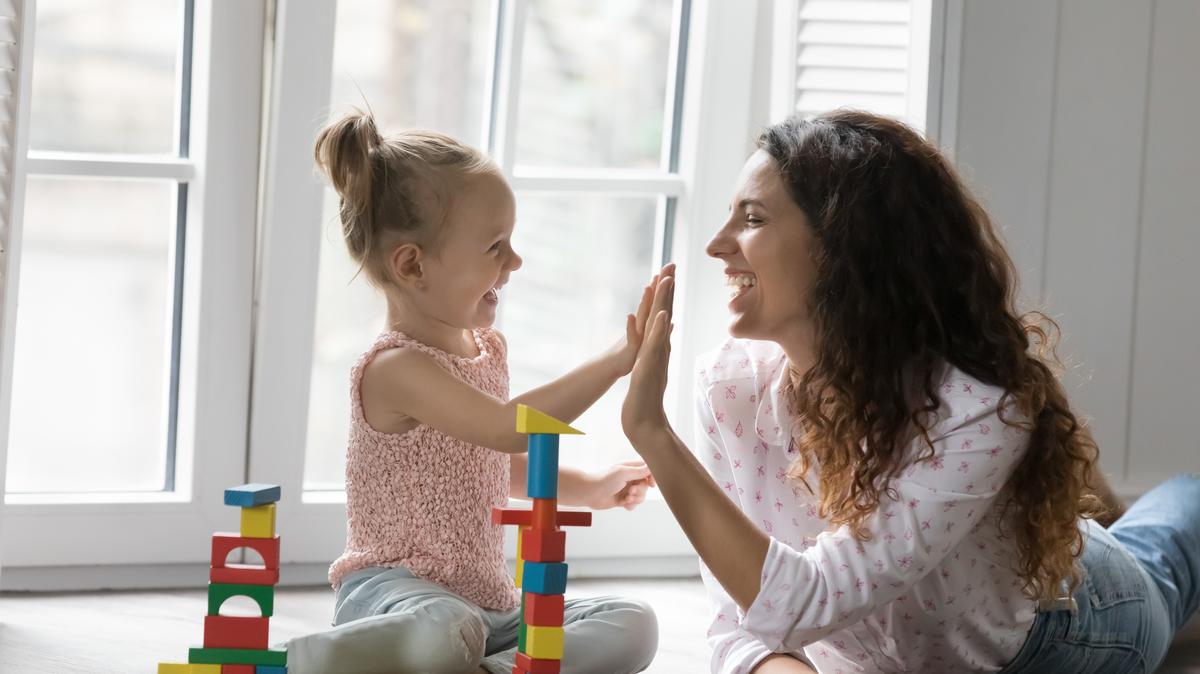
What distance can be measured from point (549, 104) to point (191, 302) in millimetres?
686

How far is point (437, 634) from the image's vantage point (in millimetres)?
1553

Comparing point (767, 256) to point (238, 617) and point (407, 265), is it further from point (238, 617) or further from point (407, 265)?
point (238, 617)

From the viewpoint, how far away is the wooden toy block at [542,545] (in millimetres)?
1324

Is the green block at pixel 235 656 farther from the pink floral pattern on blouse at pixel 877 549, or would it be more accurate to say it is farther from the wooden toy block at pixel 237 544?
the pink floral pattern on blouse at pixel 877 549

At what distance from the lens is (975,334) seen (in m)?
1.53

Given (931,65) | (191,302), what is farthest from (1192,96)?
(191,302)

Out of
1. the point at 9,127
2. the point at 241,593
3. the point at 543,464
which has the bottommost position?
the point at 241,593

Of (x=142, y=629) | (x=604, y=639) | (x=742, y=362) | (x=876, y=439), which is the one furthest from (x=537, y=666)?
(x=142, y=629)

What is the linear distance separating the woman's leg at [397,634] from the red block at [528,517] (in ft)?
0.77

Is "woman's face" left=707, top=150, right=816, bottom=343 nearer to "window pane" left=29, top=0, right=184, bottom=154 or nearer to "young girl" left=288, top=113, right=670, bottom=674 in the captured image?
"young girl" left=288, top=113, right=670, bottom=674

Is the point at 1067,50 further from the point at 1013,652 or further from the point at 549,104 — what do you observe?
the point at 1013,652

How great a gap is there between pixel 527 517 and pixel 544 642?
0.14 meters

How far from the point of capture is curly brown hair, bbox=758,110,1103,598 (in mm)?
1505

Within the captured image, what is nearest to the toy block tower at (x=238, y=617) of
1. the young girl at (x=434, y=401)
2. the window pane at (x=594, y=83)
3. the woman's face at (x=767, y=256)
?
the young girl at (x=434, y=401)
